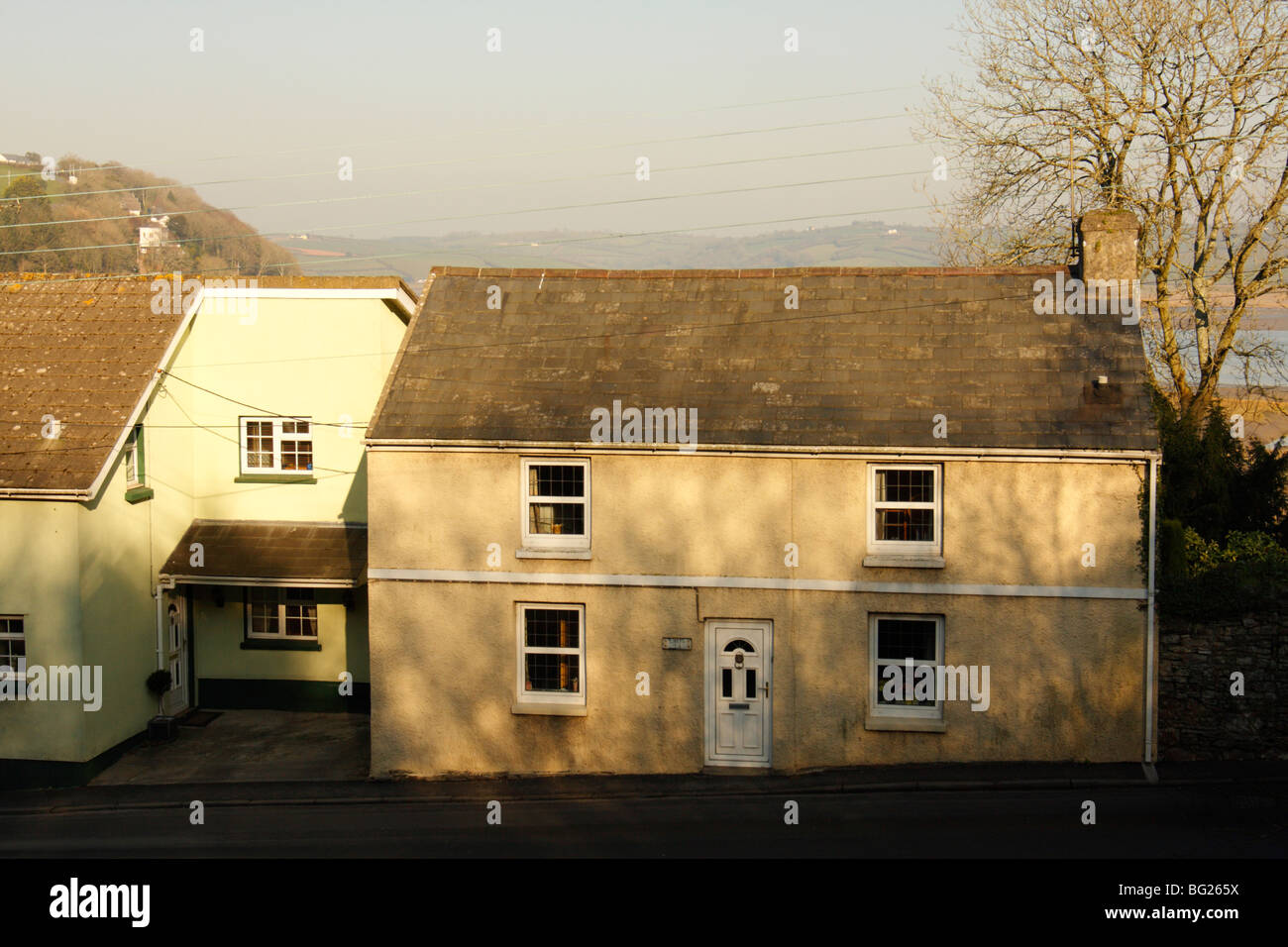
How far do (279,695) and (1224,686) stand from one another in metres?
16.9

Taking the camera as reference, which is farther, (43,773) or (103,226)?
(103,226)

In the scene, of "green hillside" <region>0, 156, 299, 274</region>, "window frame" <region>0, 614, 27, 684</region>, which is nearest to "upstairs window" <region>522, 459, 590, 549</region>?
"window frame" <region>0, 614, 27, 684</region>

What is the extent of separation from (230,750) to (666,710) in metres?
8.26

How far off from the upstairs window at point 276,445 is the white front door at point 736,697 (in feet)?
31.1

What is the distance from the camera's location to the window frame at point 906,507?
16.8m

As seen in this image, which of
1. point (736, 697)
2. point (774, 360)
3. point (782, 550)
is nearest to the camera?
point (782, 550)

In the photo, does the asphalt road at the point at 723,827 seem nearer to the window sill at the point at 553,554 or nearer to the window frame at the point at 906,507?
the window frame at the point at 906,507

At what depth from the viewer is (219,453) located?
2192cm

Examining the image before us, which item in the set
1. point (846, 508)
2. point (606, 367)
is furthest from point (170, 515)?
point (846, 508)

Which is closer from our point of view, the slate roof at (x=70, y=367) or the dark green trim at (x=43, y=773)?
the dark green trim at (x=43, y=773)

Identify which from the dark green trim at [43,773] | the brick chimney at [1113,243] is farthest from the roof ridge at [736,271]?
the dark green trim at [43,773]

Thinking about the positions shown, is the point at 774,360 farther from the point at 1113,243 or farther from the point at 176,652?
the point at 176,652

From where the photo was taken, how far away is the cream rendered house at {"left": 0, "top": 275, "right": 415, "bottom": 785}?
19906 mm

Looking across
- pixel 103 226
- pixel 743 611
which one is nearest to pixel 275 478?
pixel 743 611
